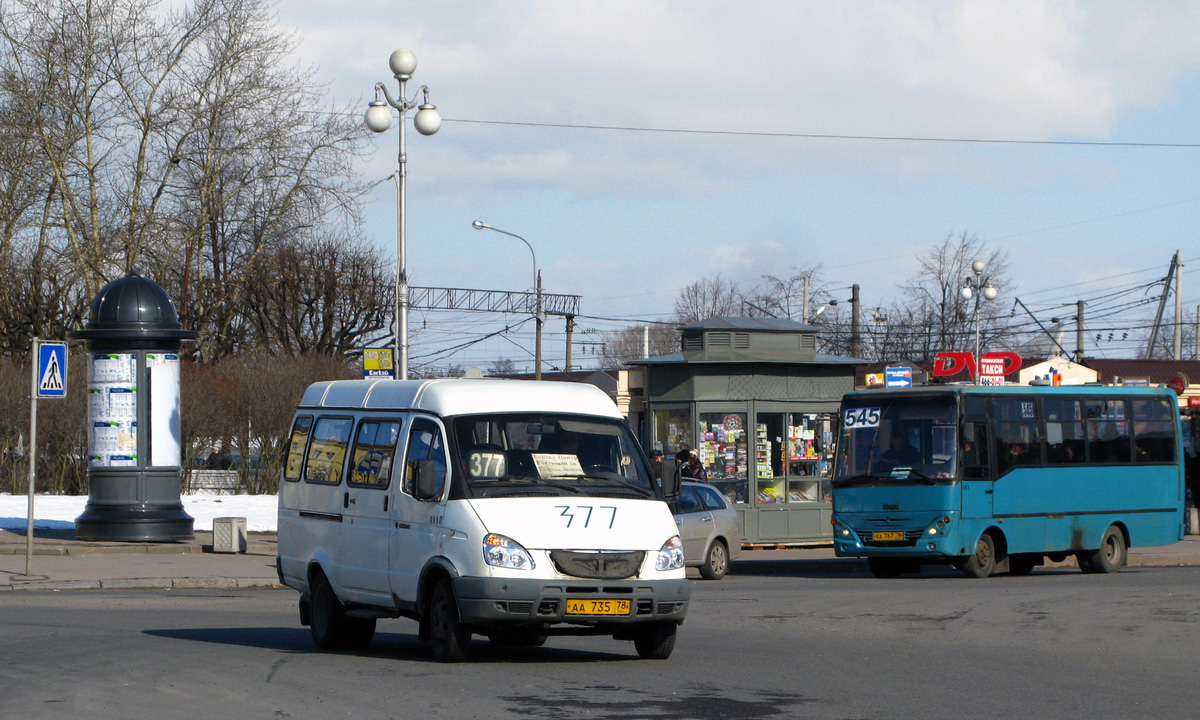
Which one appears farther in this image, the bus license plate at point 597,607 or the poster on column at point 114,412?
the poster on column at point 114,412

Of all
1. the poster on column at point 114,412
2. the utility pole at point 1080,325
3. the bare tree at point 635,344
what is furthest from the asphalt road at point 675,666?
the bare tree at point 635,344

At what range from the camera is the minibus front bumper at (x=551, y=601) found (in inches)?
399

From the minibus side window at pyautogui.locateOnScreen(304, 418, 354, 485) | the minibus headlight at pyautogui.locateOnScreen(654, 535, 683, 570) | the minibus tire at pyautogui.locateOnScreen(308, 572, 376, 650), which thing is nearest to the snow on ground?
the minibus side window at pyautogui.locateOnScreen(304, 418, 354, 485)

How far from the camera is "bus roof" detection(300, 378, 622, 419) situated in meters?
11.2

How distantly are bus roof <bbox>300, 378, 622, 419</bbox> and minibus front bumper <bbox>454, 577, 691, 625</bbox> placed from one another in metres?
1.50

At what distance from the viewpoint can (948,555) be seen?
68.9 ft

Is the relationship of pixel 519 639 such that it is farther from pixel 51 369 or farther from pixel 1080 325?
pixel 1080 325

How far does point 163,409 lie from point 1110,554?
15122 mm

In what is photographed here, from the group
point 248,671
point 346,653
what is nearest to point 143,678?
point 248,671

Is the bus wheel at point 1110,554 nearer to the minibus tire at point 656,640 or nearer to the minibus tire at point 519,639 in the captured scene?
the minibus tire at point 519,639

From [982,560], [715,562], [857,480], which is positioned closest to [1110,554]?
[982,560]

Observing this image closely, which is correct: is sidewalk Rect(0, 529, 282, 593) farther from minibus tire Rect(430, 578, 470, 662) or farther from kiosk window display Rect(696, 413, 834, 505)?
minibus tire Rect(430, 578, 470, 662)

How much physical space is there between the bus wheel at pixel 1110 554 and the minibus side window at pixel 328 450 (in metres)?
14.4

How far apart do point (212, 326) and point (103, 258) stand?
6.78m
